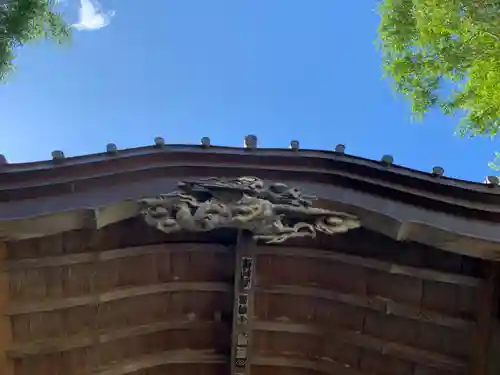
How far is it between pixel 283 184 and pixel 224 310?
8.29 ft

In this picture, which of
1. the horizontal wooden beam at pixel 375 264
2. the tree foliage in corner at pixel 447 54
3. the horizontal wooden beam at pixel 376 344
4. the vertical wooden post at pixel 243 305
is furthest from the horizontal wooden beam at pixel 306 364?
the tree foliage in corner at pixel 447 54

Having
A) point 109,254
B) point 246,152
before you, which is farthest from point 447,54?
point 109,254

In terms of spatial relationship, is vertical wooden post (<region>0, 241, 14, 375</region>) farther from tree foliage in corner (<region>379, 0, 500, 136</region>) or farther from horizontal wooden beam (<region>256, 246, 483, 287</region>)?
tree foliage in corner (<region>379, 0, 500, 136</region>)

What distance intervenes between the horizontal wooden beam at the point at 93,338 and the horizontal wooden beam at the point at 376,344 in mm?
984

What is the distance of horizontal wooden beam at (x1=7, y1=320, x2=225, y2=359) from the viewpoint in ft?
35.7

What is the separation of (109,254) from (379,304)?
13.5 ft

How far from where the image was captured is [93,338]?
11.4 m

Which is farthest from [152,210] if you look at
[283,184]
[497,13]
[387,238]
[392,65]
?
[392,65]

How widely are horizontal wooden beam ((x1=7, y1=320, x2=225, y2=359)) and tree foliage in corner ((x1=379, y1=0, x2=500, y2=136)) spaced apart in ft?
22.6

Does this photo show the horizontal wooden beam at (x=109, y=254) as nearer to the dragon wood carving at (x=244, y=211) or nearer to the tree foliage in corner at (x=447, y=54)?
the dragon wood carving at (x=244, y=211)

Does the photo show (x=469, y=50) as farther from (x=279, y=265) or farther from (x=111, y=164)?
(x=111, y=164)

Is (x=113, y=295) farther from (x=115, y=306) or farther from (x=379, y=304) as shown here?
(x=379, y=304)

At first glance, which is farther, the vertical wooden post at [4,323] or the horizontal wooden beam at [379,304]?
the horizontal wooden beam at [379,304]

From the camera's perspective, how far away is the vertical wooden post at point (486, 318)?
1022 cm
